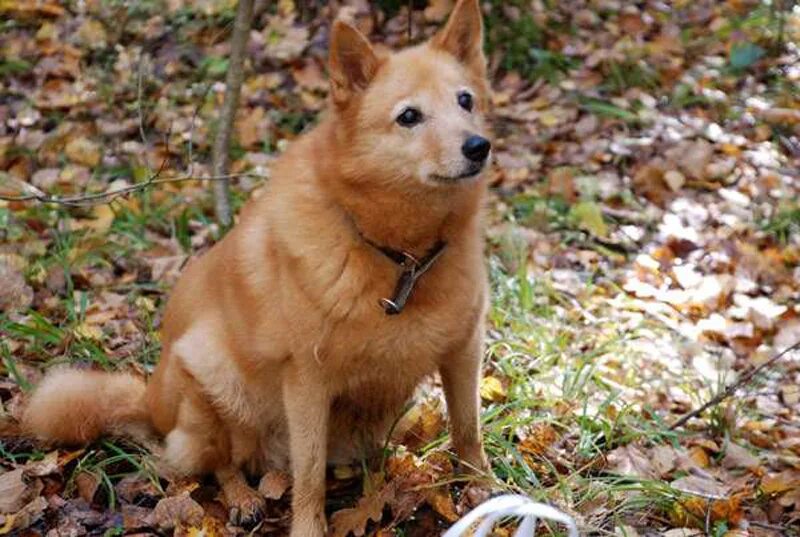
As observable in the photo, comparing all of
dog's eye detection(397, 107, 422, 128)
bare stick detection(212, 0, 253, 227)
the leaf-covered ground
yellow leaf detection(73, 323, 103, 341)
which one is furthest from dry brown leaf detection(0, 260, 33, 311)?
dog's eye detection(397, 107, 422, 128)

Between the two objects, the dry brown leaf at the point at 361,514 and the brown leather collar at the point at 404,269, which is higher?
the brown leather collar at the point at 404,269

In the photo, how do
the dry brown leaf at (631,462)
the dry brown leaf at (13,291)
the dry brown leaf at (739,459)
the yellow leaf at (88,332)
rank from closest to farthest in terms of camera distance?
the dry brown leaf at (631,462) < the dry brown leaf at (739,459) < the yellow leaf at (88,332) < the dry brown leaf at (13,291)

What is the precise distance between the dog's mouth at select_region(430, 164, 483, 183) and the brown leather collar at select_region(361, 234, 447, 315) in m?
0.23

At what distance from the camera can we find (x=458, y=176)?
265 cm

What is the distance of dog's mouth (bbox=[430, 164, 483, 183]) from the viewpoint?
8.70 feet

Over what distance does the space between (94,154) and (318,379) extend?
3.01m

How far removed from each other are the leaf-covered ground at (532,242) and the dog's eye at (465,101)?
1152mm

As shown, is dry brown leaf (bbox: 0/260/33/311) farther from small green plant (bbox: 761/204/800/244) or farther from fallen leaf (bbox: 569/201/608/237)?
small green plant (bbox: 761/204/800/244)

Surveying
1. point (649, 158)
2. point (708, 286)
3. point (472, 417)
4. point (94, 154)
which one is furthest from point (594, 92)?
point (472, 417)

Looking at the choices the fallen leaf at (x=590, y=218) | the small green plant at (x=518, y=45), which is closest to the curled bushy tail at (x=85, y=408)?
the fallen leaf at (x=590, y=218)

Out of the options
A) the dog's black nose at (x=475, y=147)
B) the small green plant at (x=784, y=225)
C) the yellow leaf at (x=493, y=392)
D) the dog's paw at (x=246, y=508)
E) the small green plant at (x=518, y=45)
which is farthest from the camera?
the small green plant at (x=518, y=45)

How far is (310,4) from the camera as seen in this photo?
659 centimetres

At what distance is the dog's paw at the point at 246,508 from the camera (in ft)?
9.89

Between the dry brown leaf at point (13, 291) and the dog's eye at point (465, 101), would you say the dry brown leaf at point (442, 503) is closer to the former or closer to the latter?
the dog's eye at point (465, 101)
